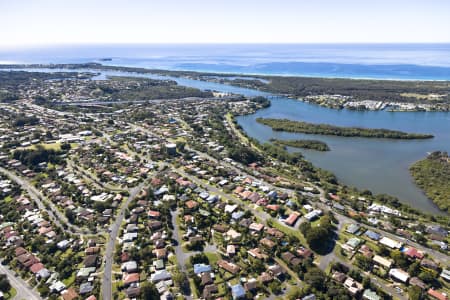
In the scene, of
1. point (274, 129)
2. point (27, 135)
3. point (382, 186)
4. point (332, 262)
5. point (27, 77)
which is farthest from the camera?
point (27, 77)

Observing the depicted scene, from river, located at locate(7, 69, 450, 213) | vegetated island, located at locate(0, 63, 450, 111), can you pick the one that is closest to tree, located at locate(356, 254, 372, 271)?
river, located at locate(7, 69, 450, 213)

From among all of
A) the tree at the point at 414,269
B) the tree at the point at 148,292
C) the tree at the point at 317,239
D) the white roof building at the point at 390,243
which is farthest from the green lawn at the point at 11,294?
the white roof building at the point at 390,243

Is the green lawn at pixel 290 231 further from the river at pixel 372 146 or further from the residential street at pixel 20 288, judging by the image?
the residential street at pixel 20 288

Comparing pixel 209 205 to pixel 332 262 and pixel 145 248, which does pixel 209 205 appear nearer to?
pixel 145 248

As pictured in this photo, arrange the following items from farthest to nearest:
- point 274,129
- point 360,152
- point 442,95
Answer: point 442,95, point 274,129, point 360,152

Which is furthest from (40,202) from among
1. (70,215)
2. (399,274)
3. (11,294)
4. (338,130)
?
(338,130)

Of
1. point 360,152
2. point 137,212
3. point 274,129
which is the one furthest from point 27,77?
point 360,152

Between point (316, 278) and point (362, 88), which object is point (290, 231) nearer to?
point (316, 278)

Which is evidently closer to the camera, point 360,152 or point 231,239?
point 231,239
